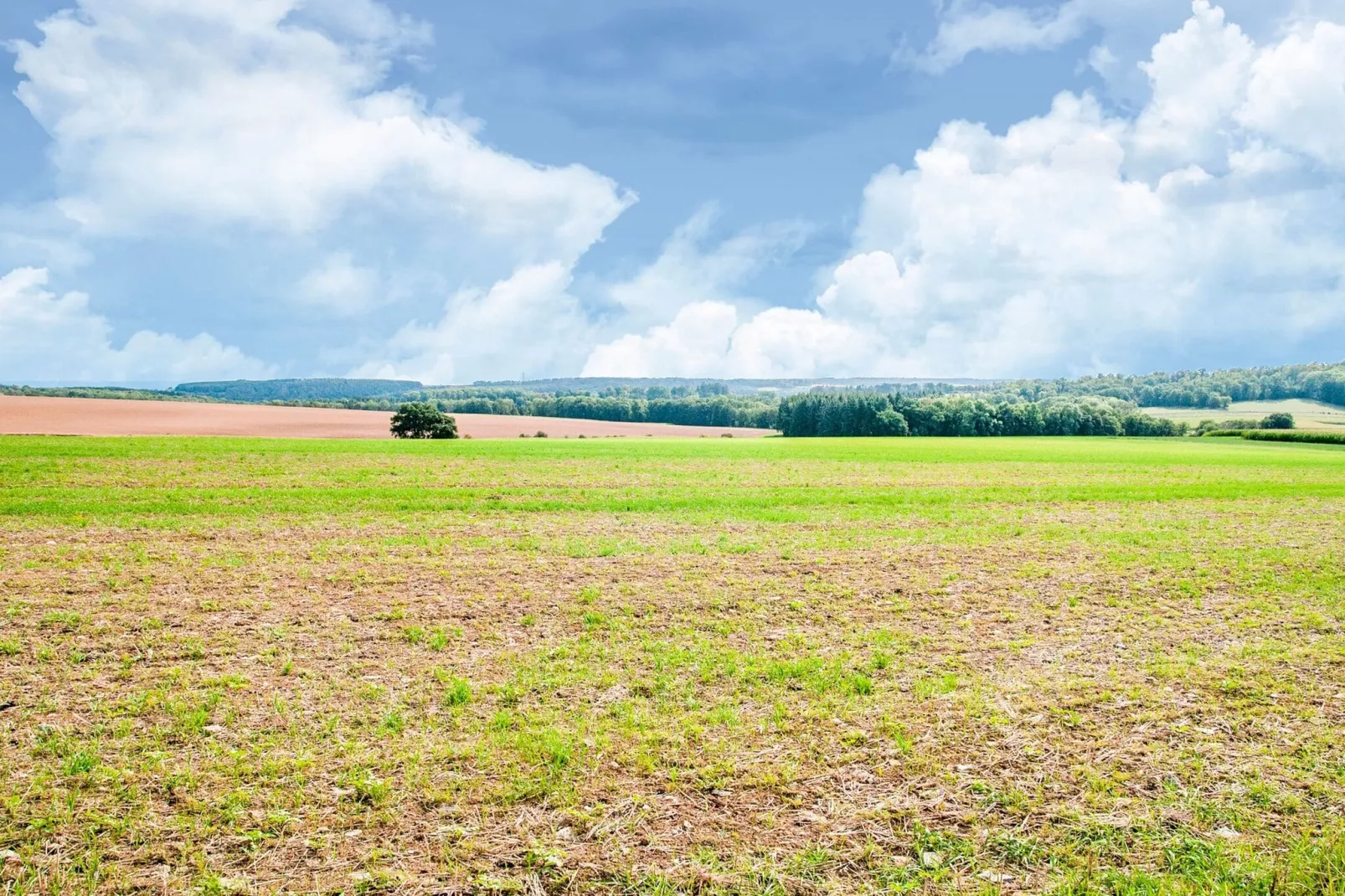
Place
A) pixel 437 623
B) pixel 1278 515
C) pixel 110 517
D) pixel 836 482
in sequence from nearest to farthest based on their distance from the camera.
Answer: pixel 437 623 < pixel 110 517 < pixel 1278 515 < pixel 836 482

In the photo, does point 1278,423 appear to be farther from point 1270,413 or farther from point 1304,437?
point 1270,413

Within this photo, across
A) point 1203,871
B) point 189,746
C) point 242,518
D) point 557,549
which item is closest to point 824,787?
point 1203,871

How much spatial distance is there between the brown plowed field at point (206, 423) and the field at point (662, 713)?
190 feet

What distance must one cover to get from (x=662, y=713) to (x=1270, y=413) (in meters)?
219

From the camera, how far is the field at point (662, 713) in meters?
5.55

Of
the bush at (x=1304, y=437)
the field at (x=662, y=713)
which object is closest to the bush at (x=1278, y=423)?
the bush at (x=1304, y=437)

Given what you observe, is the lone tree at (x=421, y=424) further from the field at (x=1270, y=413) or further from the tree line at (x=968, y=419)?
the field at (x=1270, y=413)

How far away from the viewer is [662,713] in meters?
7.93

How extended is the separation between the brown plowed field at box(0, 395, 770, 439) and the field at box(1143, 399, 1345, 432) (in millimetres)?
132870

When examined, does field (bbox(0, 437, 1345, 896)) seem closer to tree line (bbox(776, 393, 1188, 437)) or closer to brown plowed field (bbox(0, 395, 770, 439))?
brown plowed field (bbox(0, 395, 770, 439))

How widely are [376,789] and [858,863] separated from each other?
4.22 m

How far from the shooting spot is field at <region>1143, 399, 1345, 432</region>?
154837 mm

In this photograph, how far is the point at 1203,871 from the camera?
17.8 feet

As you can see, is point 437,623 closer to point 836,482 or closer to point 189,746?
point 189,746
